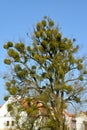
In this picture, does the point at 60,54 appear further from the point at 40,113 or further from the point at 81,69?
the point at 40,113

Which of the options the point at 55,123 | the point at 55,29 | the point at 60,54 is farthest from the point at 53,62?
the point at 55,123

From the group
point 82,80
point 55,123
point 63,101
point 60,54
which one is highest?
point 60,54

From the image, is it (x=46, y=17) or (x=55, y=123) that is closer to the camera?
(x=55, y=123)

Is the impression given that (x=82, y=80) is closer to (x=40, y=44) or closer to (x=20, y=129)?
(x=40, y=44)

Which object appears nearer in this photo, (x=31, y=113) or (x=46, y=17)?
(x=31, y=113)

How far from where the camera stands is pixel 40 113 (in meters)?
24.8

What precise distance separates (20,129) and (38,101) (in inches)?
118

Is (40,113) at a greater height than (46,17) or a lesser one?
lesser

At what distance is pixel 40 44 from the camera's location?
24703 millimetres

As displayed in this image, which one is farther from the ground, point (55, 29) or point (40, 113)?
point (55, 29)

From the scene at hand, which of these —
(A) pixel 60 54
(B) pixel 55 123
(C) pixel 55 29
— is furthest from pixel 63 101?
(C) pixel 55 29

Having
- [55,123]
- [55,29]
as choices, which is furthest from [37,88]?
[55,29]

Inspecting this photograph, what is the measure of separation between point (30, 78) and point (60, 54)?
8.86 feet

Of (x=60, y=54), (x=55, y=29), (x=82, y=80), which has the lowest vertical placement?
(x=82, y=80)
